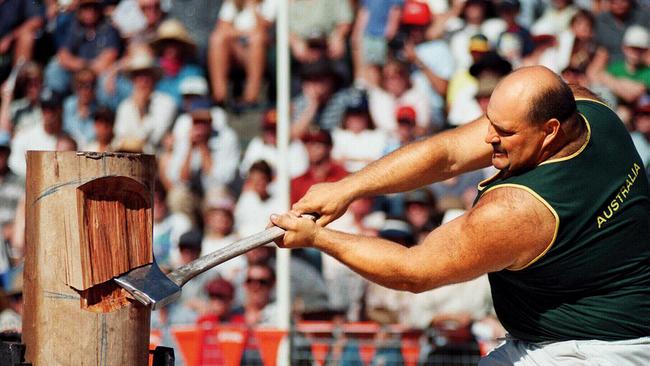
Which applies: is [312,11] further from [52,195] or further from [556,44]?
[52,195]

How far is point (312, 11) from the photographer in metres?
8.45

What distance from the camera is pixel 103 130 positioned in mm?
8492

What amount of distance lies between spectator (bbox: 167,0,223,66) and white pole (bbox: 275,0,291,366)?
68.1 inches

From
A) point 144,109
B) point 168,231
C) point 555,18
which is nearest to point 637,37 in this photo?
point 555,18

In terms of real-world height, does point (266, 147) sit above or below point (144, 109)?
below

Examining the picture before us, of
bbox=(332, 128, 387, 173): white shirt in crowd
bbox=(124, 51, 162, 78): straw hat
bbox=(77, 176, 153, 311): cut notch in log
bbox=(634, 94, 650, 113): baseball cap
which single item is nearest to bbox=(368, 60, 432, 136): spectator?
bbox=(332, 128, 387, 173): white shirt in crowd

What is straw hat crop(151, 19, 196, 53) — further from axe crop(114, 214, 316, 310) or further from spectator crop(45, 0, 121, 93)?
axe crop(114, 214, 316, 310)

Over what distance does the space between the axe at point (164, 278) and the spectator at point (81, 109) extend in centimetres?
508

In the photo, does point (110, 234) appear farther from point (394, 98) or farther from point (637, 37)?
point (637, 37)

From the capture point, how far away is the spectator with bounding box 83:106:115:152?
8.46 meters

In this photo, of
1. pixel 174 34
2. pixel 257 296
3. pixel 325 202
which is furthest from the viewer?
pixel 174 34

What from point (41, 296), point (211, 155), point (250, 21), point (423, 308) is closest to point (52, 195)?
point (41, 296)

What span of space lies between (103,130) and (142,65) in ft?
1.98

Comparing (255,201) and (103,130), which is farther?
(103,130)
